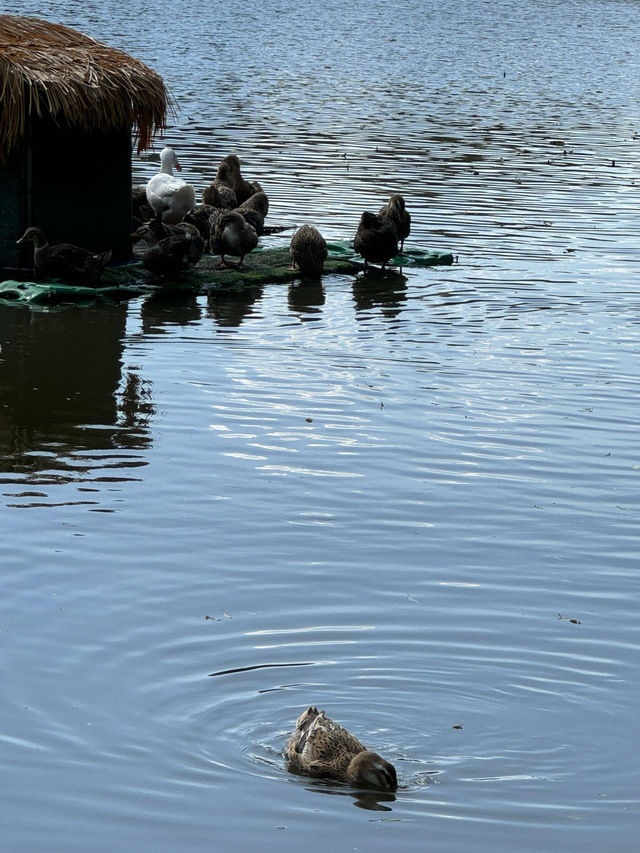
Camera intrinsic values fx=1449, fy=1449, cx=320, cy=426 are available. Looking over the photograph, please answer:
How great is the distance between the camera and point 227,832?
5141mm

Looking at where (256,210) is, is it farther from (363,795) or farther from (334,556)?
(363,795)

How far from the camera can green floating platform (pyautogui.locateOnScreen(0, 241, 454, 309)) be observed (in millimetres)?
14031

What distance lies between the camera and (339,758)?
5.37 metres

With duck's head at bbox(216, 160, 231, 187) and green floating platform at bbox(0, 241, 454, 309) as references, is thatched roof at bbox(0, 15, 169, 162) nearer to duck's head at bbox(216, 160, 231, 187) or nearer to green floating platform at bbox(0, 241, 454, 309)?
green floating platform at bbox(0, 241, 454, 309)

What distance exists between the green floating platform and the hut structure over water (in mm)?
544

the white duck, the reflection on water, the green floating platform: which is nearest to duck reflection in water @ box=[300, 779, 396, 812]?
the reflection on water

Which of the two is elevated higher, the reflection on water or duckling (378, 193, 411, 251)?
duckling (378, 193, 411, 251)

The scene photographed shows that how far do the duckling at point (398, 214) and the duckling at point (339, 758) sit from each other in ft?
36.8

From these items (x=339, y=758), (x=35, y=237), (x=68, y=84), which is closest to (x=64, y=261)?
(x=35, y=237)

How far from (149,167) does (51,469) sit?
1490 cm

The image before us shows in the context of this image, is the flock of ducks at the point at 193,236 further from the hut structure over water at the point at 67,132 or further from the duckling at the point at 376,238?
the hut structure over water at the point at 67,132

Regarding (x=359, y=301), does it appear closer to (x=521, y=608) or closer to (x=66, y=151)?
(x=66, y=151)

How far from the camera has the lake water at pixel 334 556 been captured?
5414mm

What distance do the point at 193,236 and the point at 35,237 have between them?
161cm
